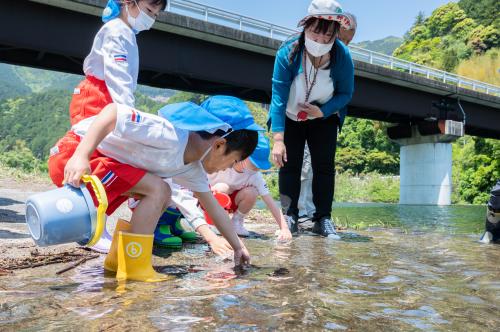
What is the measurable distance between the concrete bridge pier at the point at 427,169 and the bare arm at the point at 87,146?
2504 centimetres

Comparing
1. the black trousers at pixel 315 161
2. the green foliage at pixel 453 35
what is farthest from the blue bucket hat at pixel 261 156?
the green foliage at pixel 453 35

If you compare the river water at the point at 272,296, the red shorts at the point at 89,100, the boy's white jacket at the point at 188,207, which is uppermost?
the red shorts at the point at 89,100

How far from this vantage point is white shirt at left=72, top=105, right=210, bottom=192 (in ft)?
6.74

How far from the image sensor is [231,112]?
2.24m

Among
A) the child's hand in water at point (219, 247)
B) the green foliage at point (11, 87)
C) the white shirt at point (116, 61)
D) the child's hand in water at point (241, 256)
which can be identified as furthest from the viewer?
the green foliage at point (11, 87)

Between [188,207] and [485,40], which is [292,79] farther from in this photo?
[485,40]

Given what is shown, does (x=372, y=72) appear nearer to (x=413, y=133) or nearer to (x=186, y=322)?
(x=413, y=133)

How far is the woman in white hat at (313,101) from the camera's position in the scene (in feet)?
11.7

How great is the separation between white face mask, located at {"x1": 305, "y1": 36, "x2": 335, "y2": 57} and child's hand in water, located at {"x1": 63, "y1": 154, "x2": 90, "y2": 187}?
2.23 m

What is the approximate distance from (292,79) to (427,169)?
2454 cm

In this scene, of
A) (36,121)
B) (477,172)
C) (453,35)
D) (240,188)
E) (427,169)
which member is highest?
(453,35)

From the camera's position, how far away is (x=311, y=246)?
317cm

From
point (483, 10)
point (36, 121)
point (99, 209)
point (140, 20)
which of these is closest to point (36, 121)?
point (36, 121)

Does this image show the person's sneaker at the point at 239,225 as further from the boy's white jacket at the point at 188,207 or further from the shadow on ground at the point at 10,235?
the shadow on ground at the point at 10,235
